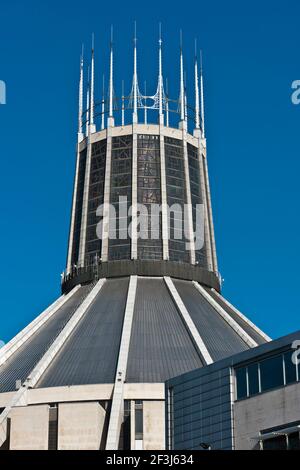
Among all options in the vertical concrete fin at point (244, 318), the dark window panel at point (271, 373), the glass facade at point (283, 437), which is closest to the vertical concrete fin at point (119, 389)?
the vertical concrete fin at point (244, 318)

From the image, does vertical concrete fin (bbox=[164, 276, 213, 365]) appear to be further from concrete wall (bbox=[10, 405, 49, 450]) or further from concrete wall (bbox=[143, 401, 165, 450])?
concrete wall (bbox=[10, 405, 49, 450])

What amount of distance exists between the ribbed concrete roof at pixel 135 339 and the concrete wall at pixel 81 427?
10.6ft

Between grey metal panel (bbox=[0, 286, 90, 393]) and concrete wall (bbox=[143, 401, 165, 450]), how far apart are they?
33.5 feet

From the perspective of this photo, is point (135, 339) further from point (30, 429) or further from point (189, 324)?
point (30, 429)

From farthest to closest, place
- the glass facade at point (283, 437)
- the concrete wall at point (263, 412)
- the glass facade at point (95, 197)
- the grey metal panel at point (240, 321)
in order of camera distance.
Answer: the glass facade at point (95, 197) < the grey metal panel at point (240, 321) < the concrete wall at point (263, 412) < the glass facade at point (283, 437)

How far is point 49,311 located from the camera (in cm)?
9600

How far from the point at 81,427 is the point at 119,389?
12.4ft

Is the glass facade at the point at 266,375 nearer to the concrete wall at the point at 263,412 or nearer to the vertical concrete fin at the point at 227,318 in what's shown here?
the concrete wall at the point at 263,412

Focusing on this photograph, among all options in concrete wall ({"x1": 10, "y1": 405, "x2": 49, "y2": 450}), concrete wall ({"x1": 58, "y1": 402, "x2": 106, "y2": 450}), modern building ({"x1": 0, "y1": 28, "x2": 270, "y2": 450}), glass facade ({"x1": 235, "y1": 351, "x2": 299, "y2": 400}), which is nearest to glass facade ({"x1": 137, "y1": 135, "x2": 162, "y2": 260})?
modern building ({"x1": 0, "y1": 28, "x2": 270, "y2": 450})

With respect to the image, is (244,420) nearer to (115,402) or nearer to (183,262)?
(115,402)

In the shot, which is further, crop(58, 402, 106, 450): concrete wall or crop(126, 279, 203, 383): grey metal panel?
crop(126, 279, 203, 383): grey metal panel

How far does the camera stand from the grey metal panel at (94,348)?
8225 centimetres

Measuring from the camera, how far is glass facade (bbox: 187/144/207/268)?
10100 cm
